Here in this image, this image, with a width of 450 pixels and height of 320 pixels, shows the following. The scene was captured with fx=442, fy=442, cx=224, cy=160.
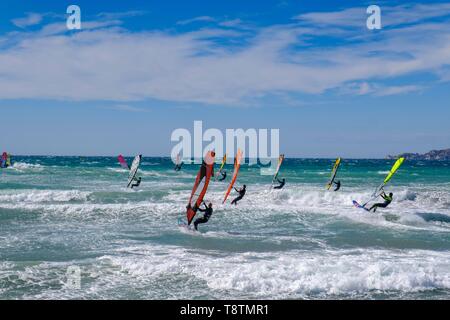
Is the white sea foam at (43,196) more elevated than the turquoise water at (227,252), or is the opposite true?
the white sea foam at (43,196)

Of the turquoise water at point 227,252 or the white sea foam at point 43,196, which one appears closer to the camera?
the turquoise water at point 227,252

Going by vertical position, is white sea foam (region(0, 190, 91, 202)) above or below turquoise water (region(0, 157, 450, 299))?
above

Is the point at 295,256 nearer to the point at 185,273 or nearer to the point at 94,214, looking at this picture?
the point at 185,273

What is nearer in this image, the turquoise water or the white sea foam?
the turquoise water

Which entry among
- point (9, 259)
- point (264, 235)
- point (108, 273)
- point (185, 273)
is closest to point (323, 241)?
point (264, 235)

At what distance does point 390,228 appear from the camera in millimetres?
15234

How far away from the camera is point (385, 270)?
894 centimetres

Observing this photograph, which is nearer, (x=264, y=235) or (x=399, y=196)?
(x=264, y=235)

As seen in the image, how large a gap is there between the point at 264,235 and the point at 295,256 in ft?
10.4

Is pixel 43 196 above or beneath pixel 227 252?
above

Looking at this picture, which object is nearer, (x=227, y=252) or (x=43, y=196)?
(x=227, y=252)
